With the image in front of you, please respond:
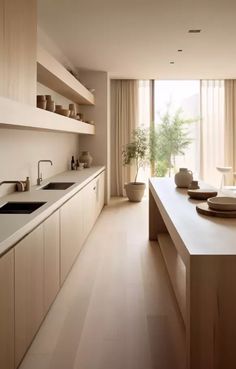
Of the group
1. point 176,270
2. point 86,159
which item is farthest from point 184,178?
point 86,159

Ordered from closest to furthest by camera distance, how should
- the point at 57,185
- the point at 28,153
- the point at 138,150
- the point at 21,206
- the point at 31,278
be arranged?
the point at 31,278
the point at 21,206
the point at 28,153
the point at 57,185
the point at 138,150

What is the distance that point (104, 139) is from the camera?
24.6 feet

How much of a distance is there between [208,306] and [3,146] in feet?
7.65

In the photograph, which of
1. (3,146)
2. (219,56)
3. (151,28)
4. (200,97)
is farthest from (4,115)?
(200,97)

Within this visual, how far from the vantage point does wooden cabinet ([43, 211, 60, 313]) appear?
8.31ft

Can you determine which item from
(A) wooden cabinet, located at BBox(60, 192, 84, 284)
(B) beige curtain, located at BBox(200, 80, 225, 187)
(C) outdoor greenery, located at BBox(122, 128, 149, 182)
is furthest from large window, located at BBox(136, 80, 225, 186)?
(A) wooden cabinet, located at BBox(60, 192, 84, 284)

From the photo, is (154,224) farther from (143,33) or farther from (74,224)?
(143,33)

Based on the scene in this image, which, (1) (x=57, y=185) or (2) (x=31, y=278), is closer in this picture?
(2) (x=31, y=278)

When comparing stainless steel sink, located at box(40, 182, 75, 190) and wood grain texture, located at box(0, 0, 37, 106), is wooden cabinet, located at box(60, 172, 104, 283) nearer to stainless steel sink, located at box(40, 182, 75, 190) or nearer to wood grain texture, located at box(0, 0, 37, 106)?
stainless steel sink, located at box(40, 182, 75, 190)

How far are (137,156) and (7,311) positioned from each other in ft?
20.5

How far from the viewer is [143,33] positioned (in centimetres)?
482

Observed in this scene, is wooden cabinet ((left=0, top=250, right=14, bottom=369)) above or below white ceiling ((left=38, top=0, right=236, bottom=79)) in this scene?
below

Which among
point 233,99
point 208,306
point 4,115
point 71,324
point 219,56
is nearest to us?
point 208,306

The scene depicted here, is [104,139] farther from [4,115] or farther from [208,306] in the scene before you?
[208,306]
